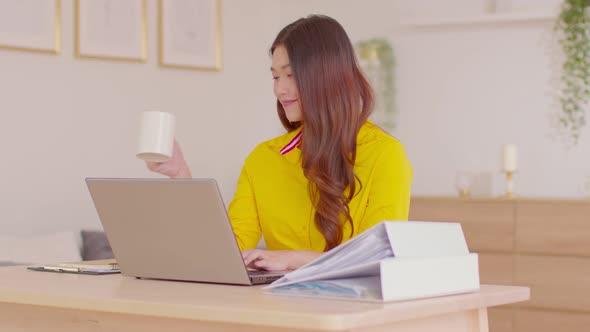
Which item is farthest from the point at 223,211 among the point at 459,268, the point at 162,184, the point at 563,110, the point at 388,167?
the point at 563,110

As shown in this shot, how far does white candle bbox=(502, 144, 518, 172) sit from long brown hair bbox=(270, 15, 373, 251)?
3385 millimetres

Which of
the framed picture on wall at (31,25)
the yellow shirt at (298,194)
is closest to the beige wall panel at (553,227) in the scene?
the framed picture on wall at (31,25)

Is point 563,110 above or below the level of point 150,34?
below

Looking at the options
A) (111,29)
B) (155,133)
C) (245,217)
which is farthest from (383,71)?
(155,133)

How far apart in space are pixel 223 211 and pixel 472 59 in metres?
4.58

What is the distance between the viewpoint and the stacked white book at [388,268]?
183 cm

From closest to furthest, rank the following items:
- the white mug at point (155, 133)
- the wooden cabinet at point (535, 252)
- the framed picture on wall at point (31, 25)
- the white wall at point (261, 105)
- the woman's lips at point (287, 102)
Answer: the white mug at point (155, 133) < the woman's lips at point (287, 102) < the framed picture on wall at point (31, 25) < the white wall at point (261, 105) < the wooden cabinet at point (535, 252)

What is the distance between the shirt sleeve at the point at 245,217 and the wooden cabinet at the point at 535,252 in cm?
319

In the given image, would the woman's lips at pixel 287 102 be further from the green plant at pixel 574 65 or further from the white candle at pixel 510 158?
the green plant at pixel 574 65

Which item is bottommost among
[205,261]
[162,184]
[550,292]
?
[550,292]

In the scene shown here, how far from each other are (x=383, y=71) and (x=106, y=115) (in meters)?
2.02

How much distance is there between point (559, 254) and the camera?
5.73 m

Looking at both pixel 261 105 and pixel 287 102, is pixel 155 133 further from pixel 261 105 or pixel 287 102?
pixel 261 105

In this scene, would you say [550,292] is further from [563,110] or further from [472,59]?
[472,59]
